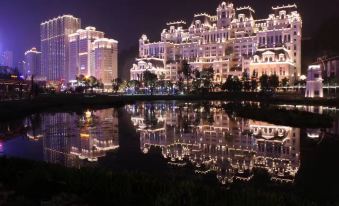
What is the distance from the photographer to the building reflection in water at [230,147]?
16562 mm

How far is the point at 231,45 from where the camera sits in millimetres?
136500

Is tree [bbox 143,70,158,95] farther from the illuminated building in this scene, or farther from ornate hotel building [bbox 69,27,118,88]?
the illuminated building

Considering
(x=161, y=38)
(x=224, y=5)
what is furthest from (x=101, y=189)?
(x=161, y=38)

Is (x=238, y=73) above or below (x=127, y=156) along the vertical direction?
above

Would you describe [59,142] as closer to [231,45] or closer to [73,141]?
[73,141]

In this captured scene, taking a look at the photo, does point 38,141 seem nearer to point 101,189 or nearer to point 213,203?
point 101,189

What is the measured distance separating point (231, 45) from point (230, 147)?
4662 inches

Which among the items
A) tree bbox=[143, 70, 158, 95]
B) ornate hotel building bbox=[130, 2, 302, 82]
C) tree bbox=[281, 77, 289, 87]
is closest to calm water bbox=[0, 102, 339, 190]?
tree bbox=[281, 77, 289, 87]

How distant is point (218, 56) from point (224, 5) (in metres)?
22.6

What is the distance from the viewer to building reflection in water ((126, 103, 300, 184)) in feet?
54.3

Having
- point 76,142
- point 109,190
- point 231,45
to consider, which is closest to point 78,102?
point 76,142

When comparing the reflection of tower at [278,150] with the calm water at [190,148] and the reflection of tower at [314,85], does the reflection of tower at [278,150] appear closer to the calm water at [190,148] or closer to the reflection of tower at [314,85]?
the calm water at [190,148]

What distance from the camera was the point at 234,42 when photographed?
135 metres

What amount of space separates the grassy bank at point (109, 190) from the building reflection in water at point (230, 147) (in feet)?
18.2
